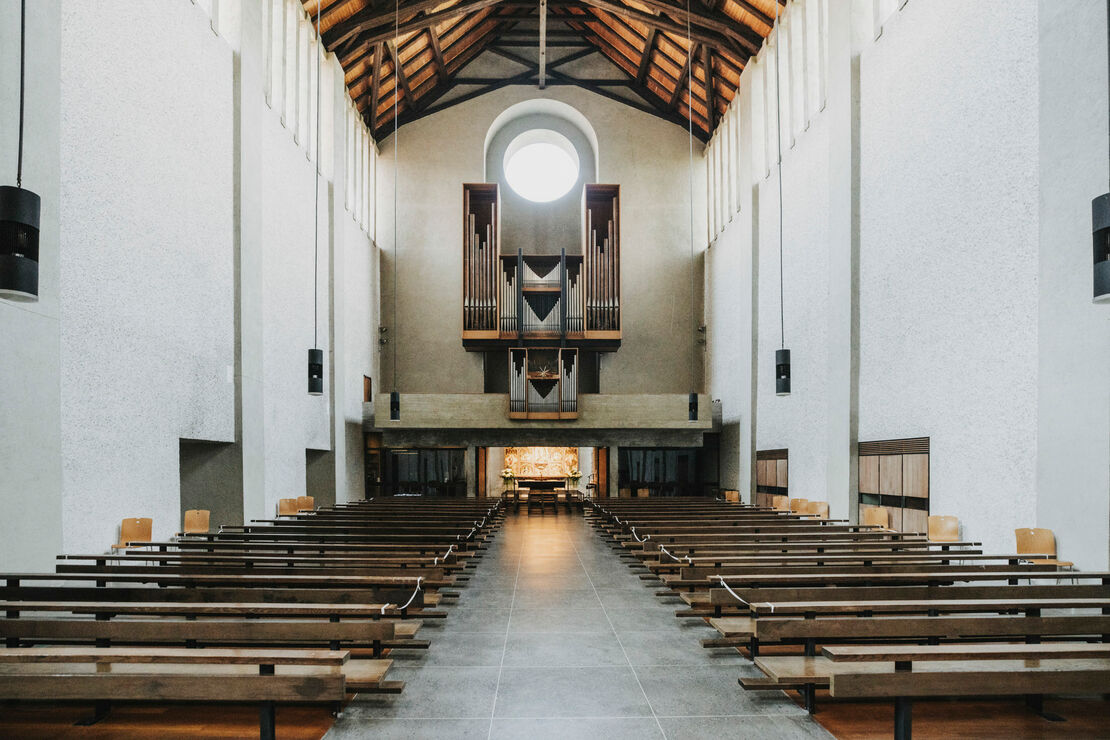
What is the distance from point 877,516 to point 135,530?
7572 millimetres

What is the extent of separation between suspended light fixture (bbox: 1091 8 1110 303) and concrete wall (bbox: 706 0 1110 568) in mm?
1701

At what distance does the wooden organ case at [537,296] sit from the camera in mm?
16828

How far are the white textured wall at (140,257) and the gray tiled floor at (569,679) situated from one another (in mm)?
3368

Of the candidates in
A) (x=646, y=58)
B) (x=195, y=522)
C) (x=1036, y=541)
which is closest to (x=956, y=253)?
(x=1036, y=541)

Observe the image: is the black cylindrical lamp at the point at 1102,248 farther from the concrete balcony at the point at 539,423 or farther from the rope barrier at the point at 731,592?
the concrete balcony at the point at 539,423

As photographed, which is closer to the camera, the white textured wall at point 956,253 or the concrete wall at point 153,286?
the concrete wall at point 153,286

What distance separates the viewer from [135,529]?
7.33 m

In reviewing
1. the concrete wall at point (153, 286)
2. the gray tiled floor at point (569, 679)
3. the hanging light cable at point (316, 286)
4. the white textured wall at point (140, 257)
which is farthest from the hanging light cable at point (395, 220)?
the gray tiled floor at point (569, 679)

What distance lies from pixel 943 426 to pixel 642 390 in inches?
410

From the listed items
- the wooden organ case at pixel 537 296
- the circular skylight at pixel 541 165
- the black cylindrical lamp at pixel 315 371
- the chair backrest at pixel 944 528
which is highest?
the circular skylight at pixel 541 165

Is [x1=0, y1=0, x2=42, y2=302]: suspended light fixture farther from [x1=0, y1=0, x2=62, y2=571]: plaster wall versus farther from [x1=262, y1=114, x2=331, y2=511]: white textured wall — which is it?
[x1=262, y1=114, x2=331, y2=511]: white textured wall

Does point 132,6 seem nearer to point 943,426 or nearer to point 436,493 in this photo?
point 943,426

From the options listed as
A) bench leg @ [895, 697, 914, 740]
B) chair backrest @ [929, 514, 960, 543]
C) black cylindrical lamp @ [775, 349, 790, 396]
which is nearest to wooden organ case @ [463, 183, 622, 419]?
black cylindrical lamp @ [775, 349, 790, 396]

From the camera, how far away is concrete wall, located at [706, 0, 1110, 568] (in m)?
5.80
